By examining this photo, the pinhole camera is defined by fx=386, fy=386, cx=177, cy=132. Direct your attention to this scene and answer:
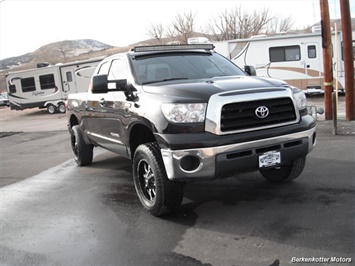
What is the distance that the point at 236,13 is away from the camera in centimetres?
3959

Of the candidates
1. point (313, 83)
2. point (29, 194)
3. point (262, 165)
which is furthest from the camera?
point (313, 83)

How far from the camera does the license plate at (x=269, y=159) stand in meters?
4.02

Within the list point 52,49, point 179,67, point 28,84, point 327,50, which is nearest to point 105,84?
point 179,67

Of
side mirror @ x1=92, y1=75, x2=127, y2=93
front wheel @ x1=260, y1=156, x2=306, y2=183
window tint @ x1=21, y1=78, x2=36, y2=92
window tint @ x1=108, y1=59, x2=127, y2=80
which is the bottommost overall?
front wheel @ x1=260, y1=156, x2=306, y2=183

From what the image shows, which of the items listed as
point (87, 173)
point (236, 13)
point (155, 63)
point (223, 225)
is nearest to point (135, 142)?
point (155, 63)

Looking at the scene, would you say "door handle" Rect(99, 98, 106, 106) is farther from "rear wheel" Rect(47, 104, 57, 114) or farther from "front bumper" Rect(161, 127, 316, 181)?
"rear wheel" Rect(47, 104, 57, 114)

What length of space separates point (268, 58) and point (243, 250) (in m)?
16.5

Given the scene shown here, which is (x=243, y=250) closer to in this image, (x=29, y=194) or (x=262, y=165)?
(x=262, y=165)

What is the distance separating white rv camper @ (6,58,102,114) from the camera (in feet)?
80.3

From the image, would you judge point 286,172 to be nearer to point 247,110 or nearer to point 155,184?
point 247,110

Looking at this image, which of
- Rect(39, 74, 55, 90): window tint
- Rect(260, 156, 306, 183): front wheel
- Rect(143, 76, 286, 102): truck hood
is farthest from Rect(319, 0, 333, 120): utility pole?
Rect(39, 74, 55, 90): window tint

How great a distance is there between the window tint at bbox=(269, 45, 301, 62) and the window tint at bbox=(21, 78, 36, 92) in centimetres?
1606

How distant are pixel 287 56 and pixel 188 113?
16.1 meters

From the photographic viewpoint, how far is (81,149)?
7457 millimetres
